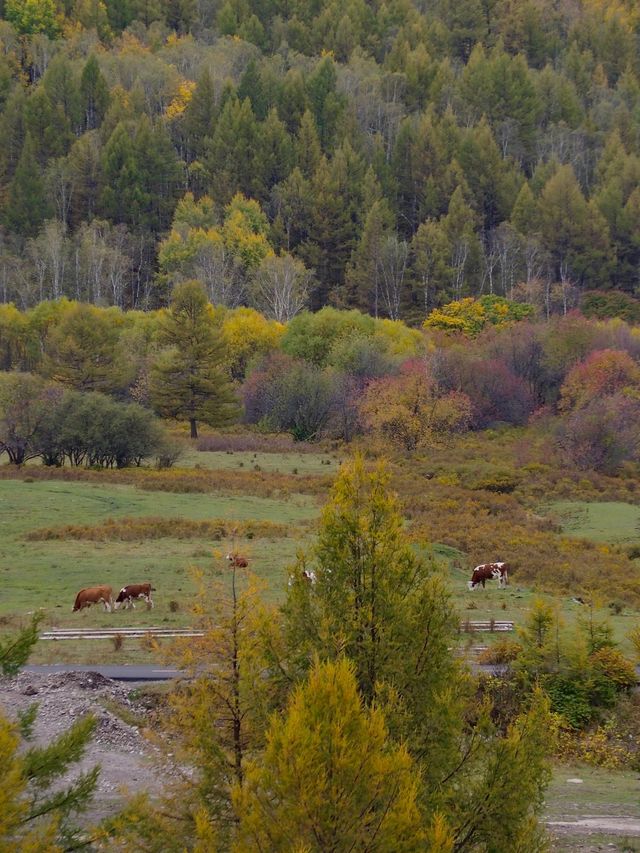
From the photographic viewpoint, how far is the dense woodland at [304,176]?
120 m

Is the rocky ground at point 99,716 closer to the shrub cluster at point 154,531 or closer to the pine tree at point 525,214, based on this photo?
the shrub cluster at point 154,531

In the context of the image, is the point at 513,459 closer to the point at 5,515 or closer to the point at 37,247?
the point at 5,515

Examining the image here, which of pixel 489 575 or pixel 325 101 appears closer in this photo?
pixel 489 575

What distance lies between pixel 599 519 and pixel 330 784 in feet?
145

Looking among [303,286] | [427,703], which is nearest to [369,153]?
[303,286]

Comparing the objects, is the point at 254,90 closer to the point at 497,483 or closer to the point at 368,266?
the point at 368,266

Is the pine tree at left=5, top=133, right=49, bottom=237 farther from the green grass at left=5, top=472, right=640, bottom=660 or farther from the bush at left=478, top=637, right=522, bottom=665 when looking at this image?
the bush at left=478, top=637, right=522, bottom=665

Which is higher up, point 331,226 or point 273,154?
point 273,154

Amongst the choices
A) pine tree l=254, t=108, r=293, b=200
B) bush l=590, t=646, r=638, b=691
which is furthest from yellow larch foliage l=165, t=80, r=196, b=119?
bush l=590, t=646, r=638, b=691

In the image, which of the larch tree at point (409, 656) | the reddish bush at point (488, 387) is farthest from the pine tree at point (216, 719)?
the reddish bush at point (488, 387)

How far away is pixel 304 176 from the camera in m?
136

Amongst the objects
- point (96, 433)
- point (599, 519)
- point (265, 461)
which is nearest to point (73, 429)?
point (96, 433)

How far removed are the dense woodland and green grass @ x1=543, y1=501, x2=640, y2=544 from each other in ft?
200

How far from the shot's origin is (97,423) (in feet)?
198
